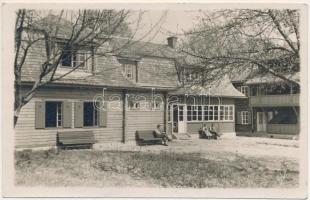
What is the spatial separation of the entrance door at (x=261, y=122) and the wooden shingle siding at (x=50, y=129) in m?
17.8

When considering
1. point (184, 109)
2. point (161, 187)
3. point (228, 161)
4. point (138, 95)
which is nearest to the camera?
point (161, 187)

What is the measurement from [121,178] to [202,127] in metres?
13.7

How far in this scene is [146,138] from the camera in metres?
18.2

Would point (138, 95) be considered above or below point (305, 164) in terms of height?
above

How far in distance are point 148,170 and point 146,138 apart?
700 centimetres

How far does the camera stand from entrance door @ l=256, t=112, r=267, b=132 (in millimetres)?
32000

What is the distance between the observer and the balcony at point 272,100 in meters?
28.3

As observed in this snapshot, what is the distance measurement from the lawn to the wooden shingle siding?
3.38 ft

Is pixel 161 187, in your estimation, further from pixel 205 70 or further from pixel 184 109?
pixel 184 109

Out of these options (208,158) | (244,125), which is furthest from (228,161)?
(244,125)

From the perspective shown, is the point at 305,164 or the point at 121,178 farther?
the point at 121,178

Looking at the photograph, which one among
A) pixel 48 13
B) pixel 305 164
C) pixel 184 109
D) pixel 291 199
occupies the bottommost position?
pixel 291 199

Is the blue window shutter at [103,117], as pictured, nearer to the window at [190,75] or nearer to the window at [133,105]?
the window at [133,105]

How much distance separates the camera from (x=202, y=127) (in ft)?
76.5
